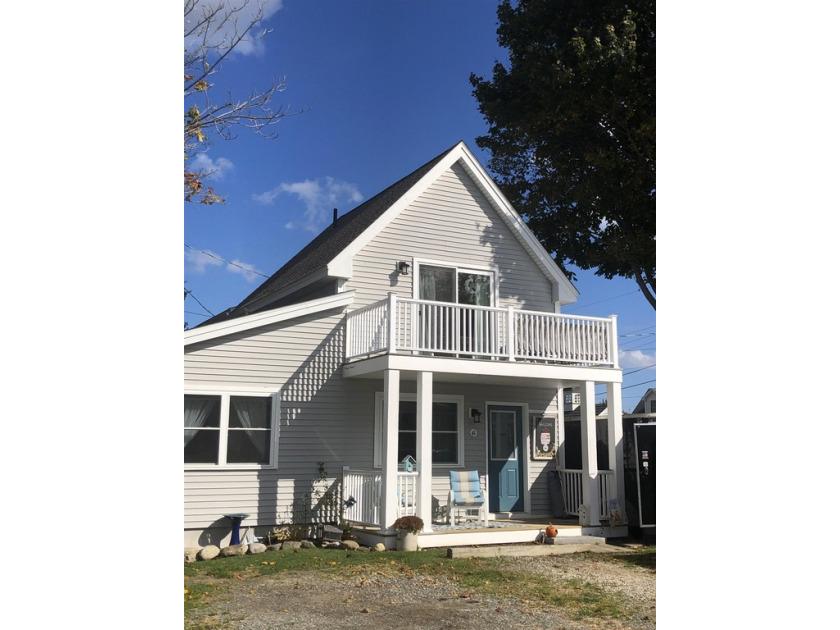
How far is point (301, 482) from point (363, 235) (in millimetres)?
3719

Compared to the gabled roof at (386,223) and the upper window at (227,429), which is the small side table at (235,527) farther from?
the gabled roof at (386,223)

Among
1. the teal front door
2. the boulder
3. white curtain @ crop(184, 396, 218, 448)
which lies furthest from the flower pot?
white curtain @ crop(184, 396, 218, 448)

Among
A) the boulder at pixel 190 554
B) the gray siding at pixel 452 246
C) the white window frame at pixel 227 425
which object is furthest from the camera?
the gray siding at pixel 452 246

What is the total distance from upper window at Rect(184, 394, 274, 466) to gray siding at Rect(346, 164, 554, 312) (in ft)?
7.43

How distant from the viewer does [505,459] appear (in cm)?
1224

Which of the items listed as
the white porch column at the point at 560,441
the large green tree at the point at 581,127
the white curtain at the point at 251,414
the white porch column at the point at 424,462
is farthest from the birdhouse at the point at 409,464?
the large green tree at the point at 581,127

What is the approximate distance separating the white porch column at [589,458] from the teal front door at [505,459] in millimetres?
1176

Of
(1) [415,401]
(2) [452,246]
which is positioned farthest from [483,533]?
(2) [452,246]

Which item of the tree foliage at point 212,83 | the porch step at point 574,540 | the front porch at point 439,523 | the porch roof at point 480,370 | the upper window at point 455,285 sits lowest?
the porch step at point 574,540

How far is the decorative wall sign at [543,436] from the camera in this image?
12484 millimetres

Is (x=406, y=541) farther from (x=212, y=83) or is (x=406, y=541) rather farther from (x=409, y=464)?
(x=212, y=83)
